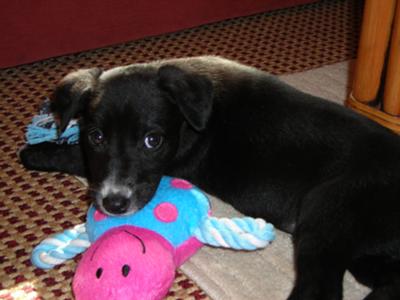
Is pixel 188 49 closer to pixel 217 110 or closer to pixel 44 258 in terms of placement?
pixel 217 110

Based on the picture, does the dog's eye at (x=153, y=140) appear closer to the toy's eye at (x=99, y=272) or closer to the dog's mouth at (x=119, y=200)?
the dog's mouth at (x=119, y=200)

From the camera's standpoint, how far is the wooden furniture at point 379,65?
2193 millimetres

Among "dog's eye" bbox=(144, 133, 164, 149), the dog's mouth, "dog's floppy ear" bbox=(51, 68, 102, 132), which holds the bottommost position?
the dog's mouth

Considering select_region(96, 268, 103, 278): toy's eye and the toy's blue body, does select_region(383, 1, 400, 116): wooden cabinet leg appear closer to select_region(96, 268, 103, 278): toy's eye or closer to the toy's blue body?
the toy's blue body

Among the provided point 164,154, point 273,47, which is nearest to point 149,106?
point 164,154

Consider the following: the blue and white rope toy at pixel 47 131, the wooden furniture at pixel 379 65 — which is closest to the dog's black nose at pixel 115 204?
the blue and white rope toy at pixel 47 131

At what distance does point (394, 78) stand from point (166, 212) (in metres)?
0.98

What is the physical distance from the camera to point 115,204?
1.80 meters

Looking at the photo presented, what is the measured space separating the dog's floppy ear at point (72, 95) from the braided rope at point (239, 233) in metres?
0.56

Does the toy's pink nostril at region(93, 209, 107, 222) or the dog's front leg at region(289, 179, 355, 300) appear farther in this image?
the toy's pink nostril at region(93, 209, 107, 222)

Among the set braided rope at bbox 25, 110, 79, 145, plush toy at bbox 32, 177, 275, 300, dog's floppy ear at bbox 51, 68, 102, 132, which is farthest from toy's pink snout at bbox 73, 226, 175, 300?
braided rope at bbox 25, 110, 79, 145

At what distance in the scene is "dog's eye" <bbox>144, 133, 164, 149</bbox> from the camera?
1.93m

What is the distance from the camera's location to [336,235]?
1.72 metres

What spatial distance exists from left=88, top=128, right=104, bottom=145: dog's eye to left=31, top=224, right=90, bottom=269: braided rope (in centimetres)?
27
